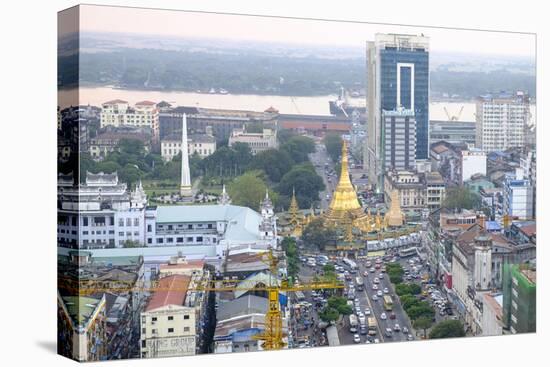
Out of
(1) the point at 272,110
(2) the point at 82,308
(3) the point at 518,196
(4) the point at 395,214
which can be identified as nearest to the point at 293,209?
(1) the point at 272,110

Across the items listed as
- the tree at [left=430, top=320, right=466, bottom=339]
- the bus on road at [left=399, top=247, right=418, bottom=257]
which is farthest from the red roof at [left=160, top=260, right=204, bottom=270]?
the tree at [left=430, top=320, right=466, bottom=339]

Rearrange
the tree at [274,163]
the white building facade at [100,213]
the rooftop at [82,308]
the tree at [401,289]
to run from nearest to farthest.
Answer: the rooftop at [82,308]
the white building facade at [100,213]
the tree at [274,163]
the tree at [401,289]

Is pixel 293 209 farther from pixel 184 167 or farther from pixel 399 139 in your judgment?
pixel 399 139

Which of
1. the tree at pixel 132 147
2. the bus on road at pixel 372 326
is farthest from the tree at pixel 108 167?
the bus on road at pixel 372 326

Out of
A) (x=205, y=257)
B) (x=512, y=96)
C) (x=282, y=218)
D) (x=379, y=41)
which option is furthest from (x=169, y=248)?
(x=512, y=96)

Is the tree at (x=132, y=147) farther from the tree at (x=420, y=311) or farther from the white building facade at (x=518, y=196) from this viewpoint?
the white building facade at (x=518, y=196)

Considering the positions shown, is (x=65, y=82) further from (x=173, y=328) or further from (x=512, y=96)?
(x=512, y=96)

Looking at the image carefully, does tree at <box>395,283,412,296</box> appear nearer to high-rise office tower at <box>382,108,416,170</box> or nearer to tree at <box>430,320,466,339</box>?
tree at <box>430,320,466,339</box>

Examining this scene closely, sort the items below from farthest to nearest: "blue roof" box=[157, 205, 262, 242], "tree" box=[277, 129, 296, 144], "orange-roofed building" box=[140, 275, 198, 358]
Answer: "tree" box=[277, 129, 296, 144], "blue roof" box=[157, 205, 262, 242], "orange-roofed building" box=[140, 275, 198, 358]

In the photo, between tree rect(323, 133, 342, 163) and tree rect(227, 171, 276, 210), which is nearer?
tree rect(227, 171, 276, 210)
